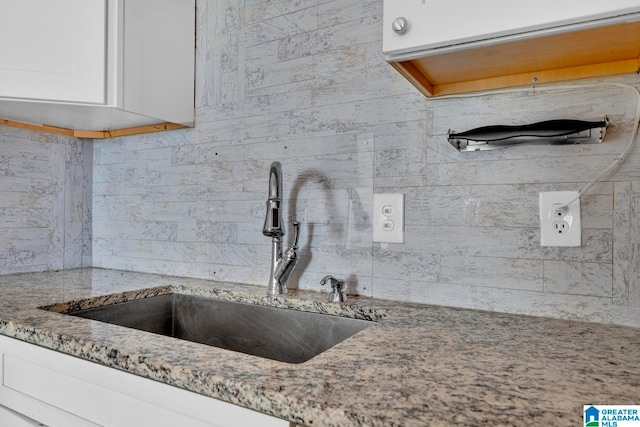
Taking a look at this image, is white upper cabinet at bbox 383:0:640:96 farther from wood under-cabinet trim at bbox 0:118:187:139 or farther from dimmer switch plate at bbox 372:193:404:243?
wood under-cabinet trim at bbox 0:118:187:139

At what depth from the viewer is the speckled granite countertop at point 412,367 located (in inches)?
21.6

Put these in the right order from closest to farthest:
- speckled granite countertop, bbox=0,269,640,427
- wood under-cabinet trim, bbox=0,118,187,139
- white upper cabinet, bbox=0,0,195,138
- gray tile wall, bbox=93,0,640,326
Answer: speckled granite countertop, bbox=0,269,640,427
gray tile wall, bbox=93,0,640,326
white upper cabinet, bbox=0,0,195,138
wood under-cabinet trim, bbox=0,118,187,139

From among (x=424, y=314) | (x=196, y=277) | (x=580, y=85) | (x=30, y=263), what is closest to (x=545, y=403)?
(x=424, y=314)

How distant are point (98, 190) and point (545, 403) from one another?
1861mm

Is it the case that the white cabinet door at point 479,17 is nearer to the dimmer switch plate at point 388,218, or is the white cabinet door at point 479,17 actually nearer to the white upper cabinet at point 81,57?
the dimmer switch plate at point 388,218

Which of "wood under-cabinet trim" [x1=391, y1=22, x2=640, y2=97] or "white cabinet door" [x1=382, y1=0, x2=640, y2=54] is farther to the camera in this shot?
"wood under-cabinet trim" [x1=391, y1=22, x2=640, y2=97]

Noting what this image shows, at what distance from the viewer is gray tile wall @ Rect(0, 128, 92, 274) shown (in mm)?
1648

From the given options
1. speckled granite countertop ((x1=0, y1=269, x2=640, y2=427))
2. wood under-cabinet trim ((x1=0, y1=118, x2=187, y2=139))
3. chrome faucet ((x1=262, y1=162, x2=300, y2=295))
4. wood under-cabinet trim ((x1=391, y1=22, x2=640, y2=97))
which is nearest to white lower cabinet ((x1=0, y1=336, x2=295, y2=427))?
speckled granite countertop ((x1=0, y1=269, x2=640, y2=427))

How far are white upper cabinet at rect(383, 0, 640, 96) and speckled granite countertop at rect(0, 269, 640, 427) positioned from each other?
1.86ft

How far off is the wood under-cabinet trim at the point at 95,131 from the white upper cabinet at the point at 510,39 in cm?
100

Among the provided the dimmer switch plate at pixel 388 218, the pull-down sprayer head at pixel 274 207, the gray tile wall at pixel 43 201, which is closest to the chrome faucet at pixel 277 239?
the pull-down sprayer head at pixel 274 207

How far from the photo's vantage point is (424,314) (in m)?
1.04

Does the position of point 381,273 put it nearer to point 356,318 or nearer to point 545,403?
point 356,318

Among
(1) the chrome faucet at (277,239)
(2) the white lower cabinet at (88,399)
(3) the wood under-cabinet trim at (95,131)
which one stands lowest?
(2) the white lower cabinet at (88,399)
